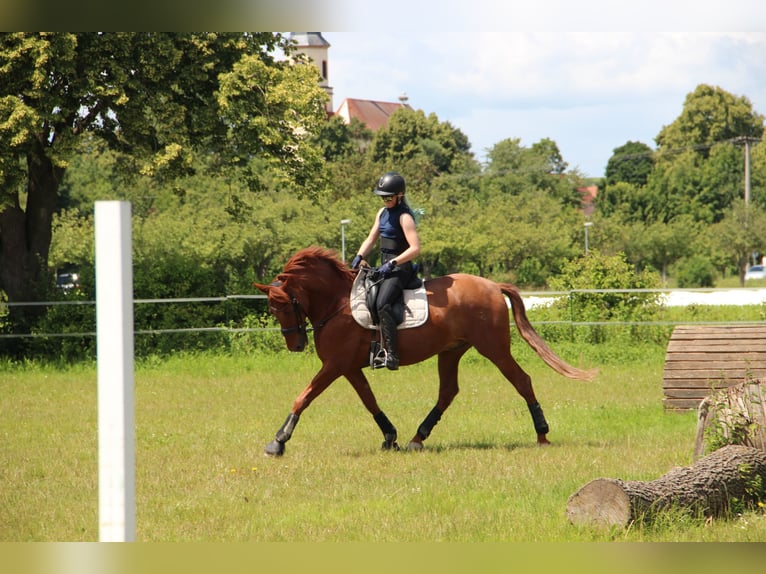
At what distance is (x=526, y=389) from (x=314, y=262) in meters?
2.58

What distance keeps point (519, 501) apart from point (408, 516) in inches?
36.0

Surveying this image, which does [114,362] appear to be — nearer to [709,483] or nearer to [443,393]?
[709,483]

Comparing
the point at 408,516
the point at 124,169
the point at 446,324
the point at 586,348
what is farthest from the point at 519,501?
the point at 124,169

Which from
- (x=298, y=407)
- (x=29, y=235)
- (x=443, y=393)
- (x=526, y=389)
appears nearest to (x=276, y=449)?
(x=298, y=407)

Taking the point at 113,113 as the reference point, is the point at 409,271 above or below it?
below

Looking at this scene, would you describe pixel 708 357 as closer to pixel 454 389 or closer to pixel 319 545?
pixel 454 389

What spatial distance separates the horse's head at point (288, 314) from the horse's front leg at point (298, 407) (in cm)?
36

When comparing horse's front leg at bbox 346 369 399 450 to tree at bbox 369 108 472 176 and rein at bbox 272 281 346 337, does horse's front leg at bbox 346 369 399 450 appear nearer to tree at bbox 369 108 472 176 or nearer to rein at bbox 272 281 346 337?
rein at bbox 272 281 346 337

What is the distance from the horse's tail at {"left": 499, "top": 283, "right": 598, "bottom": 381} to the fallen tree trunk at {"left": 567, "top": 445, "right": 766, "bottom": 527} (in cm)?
268

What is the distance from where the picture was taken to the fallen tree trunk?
614 cm

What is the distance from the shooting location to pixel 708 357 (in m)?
12.2

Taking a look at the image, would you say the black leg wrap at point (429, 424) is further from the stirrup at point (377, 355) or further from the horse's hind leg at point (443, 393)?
the stirrup at point (377, 355)

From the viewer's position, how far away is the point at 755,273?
61219 mm

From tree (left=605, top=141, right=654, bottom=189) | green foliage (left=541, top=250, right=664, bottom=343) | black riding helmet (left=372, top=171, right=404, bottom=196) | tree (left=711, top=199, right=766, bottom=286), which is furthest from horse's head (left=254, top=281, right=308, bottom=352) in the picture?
tree (left=605, top=141, right=654, bottom=189)
